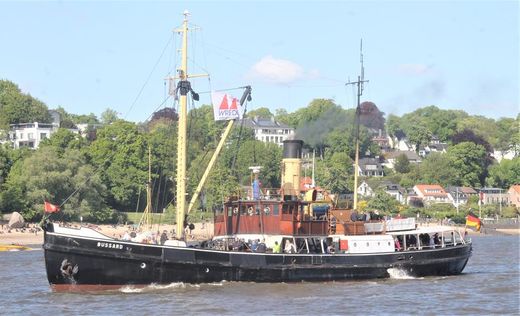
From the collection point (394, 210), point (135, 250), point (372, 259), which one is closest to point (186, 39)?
point (135, 250)

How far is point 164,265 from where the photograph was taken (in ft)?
196

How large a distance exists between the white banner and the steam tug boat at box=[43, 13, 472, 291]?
334 cm

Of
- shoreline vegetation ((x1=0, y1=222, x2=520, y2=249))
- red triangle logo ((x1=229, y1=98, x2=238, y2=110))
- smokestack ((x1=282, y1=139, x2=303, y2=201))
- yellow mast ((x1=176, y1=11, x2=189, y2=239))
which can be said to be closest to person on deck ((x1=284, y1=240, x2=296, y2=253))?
smokestack ((x1=282, y1=139, x2=303, y2=201))

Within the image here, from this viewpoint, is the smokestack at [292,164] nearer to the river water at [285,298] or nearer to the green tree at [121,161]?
the river water at [285,298]

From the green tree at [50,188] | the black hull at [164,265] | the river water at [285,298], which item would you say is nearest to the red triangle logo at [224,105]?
the black hull at [164,265]

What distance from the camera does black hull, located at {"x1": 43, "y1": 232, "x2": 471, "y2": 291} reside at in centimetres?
5875

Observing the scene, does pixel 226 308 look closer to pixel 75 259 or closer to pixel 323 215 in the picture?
pixel 75 259

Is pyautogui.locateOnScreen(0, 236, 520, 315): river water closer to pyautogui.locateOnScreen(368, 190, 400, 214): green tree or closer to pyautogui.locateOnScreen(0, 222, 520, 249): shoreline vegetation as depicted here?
pyautogui.locateOnScreen(0, 222, 520, 249): shoreline vegetation

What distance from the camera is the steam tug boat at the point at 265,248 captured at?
5900cm

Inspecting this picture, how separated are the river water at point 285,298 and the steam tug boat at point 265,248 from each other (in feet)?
2.33

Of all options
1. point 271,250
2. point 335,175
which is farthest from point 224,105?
point 335,175

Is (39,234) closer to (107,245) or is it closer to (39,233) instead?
(39,233)

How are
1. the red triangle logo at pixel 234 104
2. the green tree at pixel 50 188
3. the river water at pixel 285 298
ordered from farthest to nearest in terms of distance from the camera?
the green tree at pixel 50 188 → the red triangle logo at pixel 234 104 → the river water at pixel 285 298

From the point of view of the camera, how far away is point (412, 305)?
56.3 meters
